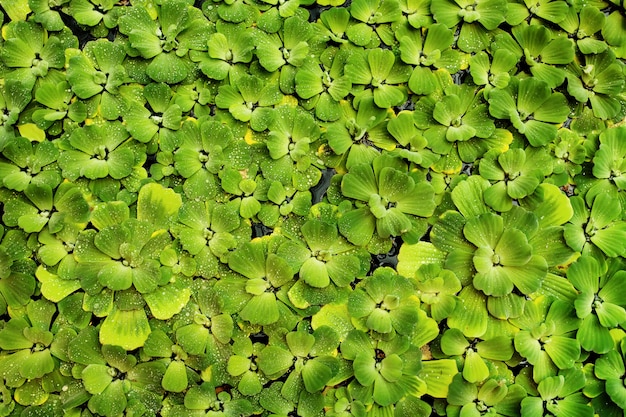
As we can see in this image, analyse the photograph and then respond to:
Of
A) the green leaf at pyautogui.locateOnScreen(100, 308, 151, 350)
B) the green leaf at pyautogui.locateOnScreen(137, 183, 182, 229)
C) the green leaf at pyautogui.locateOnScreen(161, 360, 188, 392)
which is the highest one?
the green leaf at pyautogui.locateOnScreen(137, 183, 182, 229)

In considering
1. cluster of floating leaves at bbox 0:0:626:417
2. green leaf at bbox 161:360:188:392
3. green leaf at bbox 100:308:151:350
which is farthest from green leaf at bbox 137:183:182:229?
green leaf at bbox 161:360:188:392

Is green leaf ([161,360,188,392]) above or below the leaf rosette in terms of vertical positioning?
below

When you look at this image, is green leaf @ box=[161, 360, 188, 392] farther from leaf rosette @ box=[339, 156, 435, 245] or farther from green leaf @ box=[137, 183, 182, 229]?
leaf rosette @ box=[339, 156, 435, 245]

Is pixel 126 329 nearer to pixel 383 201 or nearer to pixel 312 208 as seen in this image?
pixel 312 208

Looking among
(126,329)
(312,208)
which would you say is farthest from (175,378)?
(312,208)

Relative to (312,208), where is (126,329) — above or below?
below

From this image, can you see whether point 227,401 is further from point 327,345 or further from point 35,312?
point 35,312

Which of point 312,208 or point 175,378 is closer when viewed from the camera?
point 175,378

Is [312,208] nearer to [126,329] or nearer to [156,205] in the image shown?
[156,205]
